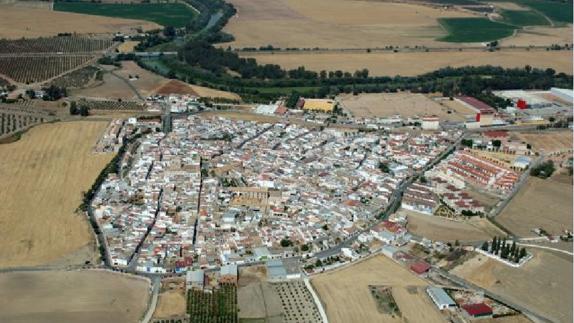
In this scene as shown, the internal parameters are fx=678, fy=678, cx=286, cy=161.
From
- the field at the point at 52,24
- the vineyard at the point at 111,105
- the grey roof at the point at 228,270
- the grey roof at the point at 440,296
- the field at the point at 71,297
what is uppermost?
the field at the point at 52,24

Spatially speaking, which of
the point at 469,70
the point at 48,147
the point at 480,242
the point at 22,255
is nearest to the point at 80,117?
the point at 48,147

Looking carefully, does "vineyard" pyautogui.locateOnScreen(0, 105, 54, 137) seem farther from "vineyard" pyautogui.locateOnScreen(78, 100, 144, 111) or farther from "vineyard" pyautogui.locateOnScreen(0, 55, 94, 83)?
"vineyard" pyautogui.locateOnScreen(0, 55, 94, 83)

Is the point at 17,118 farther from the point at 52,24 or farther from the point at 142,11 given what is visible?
the point at 142,11

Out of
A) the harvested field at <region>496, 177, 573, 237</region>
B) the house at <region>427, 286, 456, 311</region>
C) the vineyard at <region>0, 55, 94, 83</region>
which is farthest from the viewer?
the vineyard at <region>0, 55, 94, 83</region>

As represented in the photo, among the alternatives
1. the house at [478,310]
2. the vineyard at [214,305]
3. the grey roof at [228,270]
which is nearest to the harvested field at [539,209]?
→ the house at [478,310]

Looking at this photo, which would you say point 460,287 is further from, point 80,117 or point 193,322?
point 80,117

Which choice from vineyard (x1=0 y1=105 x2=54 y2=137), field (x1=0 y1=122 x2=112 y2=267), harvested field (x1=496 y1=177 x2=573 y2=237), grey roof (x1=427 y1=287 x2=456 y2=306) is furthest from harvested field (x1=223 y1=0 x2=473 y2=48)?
grey roof (x1=427 y1=287 x2=456 y2=306)

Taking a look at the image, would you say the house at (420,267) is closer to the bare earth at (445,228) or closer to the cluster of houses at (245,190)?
the cluster of houses at (245,190)
